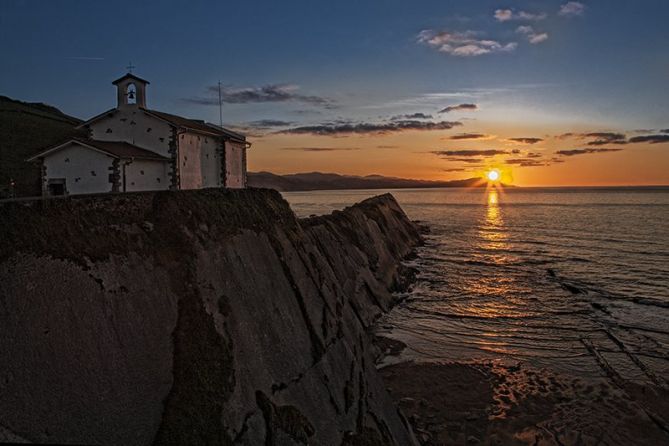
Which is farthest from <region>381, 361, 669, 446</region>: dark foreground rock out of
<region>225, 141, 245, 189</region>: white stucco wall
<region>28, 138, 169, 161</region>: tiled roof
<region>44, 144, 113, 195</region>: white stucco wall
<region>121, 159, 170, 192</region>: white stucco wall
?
<region>225, 141, 245, 189</region>: white stucco wall

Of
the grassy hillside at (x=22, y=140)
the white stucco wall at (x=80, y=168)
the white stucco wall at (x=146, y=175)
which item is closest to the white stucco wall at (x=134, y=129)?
the white stucco wall at (x=146, y=175)

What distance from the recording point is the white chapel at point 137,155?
67.6 feet

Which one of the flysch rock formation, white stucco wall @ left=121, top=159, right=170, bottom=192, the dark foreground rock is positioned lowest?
the dark foreground rock

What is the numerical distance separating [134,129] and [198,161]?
3.91 metres

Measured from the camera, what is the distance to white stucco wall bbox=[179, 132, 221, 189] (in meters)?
25.3

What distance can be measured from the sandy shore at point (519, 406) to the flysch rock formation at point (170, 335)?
283 cm

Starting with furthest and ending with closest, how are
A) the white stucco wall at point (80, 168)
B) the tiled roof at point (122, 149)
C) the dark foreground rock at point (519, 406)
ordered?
the white stucco wall at point (80, 168)
the tiled roof at point (122, 149)
the dark foreground rock at point (519, 406)

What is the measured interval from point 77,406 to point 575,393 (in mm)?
17727

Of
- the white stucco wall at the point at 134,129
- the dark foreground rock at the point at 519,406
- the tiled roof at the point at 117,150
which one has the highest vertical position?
the white stucco wall at the point at 134,129

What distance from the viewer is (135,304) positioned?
9.70 m

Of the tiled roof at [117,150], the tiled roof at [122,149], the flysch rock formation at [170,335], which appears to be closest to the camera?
the flysch rock formation at [170,335]

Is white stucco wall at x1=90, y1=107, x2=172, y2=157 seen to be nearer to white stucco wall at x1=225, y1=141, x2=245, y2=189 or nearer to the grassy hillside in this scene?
white stucco wall at x1=225, y1=141, x2=245, y2=189

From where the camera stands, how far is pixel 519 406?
16.8m

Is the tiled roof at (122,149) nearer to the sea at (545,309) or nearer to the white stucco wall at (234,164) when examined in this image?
the white stucco wall at (234,164)
